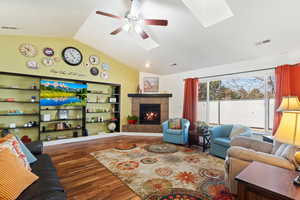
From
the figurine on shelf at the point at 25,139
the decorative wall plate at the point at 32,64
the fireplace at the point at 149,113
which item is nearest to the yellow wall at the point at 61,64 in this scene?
the decorative wall plate at the point at 32,64

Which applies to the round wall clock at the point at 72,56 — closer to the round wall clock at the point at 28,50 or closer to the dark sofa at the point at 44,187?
the round wall clock at the point at 28,50

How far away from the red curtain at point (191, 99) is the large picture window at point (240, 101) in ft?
0.91

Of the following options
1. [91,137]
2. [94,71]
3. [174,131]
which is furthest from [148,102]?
[91,137]

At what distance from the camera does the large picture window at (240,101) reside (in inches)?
139

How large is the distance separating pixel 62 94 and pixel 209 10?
14.8ft

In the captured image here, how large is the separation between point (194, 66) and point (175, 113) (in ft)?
6.25

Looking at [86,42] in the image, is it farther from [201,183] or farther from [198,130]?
[201,183]

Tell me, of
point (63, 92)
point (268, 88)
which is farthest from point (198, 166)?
point (63, 92)

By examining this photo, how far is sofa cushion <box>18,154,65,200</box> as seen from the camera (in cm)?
119

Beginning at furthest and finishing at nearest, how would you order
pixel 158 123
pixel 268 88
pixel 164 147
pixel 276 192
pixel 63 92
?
pixel 158 123 → pixel 63 92 → pixel 164 147 → pixel 268 88 → pixel 276 192

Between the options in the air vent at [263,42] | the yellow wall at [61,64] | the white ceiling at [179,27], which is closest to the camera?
the white ceiling at [179,27]

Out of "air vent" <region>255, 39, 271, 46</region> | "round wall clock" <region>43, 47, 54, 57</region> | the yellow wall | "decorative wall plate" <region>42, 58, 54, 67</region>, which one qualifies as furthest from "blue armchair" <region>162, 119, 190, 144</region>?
"round wall clock" <region>43, 47, 54, 57</region>

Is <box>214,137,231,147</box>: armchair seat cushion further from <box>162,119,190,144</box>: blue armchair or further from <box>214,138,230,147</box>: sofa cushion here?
<box>162,119,190,144</box>: blue armchair

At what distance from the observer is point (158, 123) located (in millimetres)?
5766
